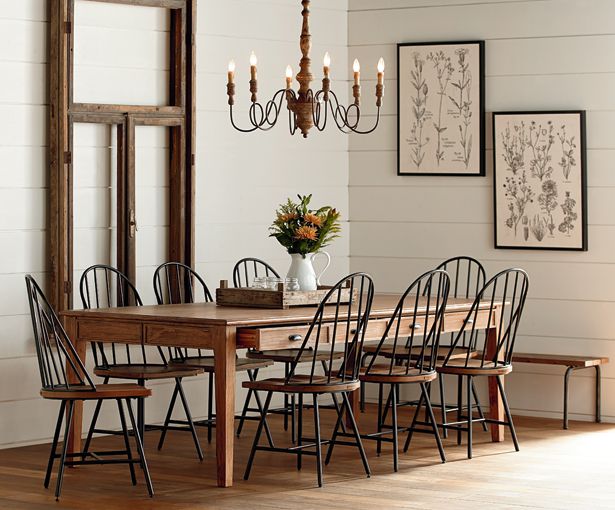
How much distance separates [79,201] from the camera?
258 inches

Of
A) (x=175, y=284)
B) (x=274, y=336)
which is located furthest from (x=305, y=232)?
(x=175, y=284)

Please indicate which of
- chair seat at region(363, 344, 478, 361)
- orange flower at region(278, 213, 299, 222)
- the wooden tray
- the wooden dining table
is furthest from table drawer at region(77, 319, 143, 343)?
chair seat at region(363, 344, 478, 361)

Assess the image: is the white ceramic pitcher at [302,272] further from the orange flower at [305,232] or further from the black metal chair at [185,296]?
the black metal chair at [185,296]

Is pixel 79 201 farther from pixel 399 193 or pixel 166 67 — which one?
pixel 399 193

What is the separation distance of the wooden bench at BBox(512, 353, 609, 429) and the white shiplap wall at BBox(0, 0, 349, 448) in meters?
1.34

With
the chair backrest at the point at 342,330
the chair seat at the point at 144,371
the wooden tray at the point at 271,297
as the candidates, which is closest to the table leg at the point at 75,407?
the chair seat at the point at 144,371

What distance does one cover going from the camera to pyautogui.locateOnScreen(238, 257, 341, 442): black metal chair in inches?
250

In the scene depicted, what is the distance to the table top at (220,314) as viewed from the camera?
5.36 m

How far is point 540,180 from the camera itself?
7262 mm

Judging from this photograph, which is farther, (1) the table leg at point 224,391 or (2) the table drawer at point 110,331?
(2) the table drawer at point 110,331

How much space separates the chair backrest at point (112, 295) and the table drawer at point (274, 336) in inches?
46.4

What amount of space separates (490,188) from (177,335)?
8.75 feet

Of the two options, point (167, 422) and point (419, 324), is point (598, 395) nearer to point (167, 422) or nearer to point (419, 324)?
point (419, 324)

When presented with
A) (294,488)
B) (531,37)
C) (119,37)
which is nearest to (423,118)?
(531,37)
